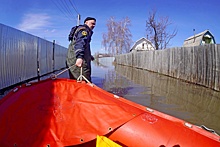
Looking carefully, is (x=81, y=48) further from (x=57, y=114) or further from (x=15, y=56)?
(x=15, y=56)

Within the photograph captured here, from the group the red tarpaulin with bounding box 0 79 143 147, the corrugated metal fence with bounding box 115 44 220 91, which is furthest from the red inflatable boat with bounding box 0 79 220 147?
the corrugated metal fence with bounding box 115 44 220 91

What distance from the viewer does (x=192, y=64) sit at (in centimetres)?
974

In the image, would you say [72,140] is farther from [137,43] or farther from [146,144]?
[137,43]

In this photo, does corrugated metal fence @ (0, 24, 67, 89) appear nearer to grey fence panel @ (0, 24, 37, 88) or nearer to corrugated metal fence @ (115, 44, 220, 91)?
grey fence panel @ (0, 24, 37, 88)

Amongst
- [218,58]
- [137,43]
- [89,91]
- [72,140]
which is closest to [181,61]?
[218,58]

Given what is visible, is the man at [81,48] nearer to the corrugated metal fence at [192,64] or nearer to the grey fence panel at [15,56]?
the grey fence panel at [15,56]

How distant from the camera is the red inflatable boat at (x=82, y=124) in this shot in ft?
6.76

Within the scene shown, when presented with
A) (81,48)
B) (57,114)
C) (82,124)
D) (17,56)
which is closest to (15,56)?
(17,56)

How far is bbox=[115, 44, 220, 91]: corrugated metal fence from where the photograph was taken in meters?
7.80

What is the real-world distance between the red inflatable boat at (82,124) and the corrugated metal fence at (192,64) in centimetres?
604

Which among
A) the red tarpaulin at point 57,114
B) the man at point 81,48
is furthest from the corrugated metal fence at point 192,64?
the red tarpaulin at point 57,114

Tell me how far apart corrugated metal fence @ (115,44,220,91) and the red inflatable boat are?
6.04m

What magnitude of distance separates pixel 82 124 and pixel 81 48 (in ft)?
5.26

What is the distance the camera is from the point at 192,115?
4.88 metres
